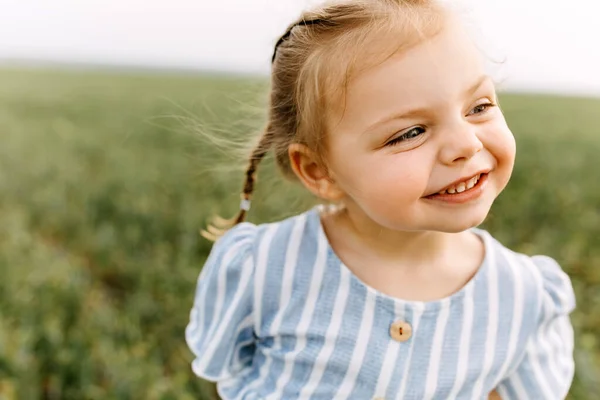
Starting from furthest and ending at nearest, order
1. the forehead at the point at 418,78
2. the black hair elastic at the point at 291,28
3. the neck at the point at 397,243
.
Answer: the neck at the point at 397,243, the black hair elastic at the point at 291,28, the forehead at the point at 418,78

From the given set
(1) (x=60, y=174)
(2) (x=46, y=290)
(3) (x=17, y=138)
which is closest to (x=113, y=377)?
(2) (x=46, y=290)

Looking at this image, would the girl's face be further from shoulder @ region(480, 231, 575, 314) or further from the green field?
the green field

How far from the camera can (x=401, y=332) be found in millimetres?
1696

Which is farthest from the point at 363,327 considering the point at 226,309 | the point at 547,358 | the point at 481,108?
the point at 481,108

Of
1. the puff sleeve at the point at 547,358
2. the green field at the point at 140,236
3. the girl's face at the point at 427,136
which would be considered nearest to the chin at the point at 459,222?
the girl's face at the point at 427,136

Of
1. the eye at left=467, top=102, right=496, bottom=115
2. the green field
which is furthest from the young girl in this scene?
the green field

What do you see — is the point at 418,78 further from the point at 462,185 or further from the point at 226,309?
the point at 226,309

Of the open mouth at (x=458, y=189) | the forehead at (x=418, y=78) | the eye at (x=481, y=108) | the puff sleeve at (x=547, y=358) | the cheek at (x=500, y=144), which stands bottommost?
the puff sleeve at (x=547, y=358)

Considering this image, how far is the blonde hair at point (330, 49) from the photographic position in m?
1.50

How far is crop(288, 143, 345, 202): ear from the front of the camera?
170 centimetres

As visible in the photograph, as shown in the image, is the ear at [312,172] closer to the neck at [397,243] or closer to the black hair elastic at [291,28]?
the neck at [397,243]

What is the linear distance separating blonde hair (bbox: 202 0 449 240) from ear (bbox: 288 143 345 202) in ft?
0.07

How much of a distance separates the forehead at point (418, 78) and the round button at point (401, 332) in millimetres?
484

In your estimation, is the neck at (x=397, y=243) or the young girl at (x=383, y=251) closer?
the young girl at (x=383, y=251)
